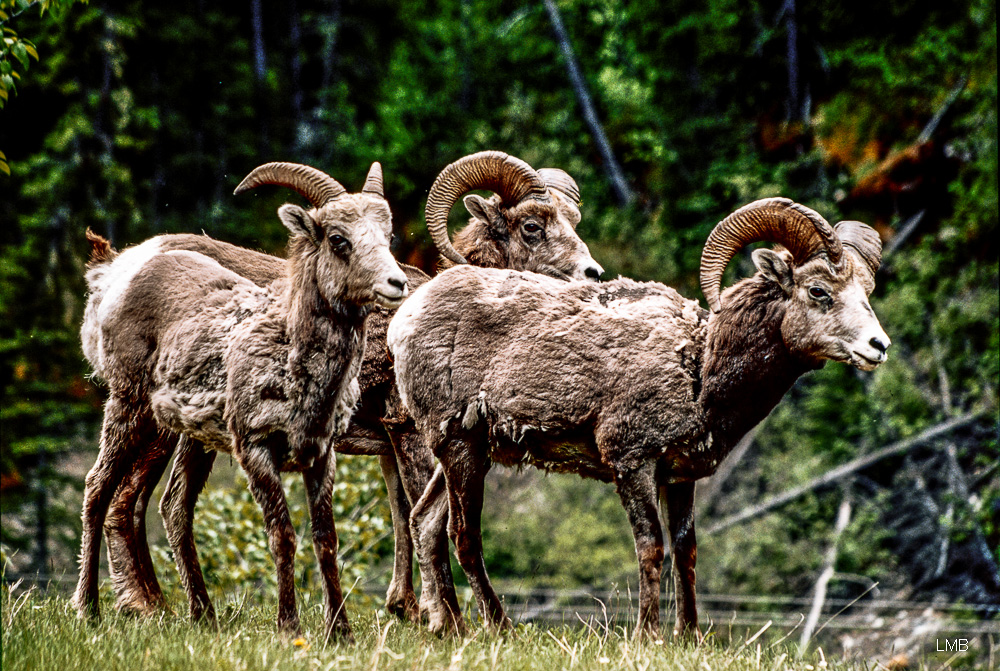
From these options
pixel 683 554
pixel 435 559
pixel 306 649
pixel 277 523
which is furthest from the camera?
pixel 435 559

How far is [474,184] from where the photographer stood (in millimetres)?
7191

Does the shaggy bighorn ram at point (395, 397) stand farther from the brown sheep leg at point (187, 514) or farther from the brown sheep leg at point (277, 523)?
the brown sheep leg at point (277, 523)

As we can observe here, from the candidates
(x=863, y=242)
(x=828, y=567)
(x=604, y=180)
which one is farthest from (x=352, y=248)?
(x=604, y=180)

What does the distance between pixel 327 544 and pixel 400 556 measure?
5.14ft

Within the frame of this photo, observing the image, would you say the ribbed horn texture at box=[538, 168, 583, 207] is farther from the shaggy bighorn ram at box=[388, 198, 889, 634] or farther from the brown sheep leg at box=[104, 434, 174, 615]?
the brown sheep leg at box=[104, 434, 174, 615]

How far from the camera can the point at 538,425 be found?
235 inches

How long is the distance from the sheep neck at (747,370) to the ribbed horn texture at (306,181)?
238 centimetres

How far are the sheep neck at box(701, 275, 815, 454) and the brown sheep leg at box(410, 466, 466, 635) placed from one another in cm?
184

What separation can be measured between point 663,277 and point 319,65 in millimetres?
11273

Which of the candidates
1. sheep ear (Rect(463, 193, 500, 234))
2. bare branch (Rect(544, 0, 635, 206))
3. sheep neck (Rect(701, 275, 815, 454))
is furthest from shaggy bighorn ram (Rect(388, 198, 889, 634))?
bare branch (Rect(544, 0, 635, 206))

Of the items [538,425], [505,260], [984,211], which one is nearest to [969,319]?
[984,211]

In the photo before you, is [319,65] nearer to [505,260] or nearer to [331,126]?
[331,126]

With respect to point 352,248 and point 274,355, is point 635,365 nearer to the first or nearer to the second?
point 352,248

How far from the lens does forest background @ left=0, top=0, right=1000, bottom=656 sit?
1530cm
